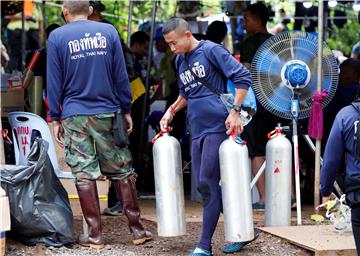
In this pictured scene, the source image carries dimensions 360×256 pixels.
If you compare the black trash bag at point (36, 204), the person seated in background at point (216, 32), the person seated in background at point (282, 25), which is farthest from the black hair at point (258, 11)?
the person seated in background at point (282, 25)

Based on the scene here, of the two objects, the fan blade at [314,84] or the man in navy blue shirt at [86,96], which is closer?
the man in navy blue shirt at [86,96]

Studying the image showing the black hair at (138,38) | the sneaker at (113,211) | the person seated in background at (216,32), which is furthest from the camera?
the black hair at (138,38)

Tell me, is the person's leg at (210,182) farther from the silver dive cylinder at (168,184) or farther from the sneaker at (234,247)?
the sneaker at (234,247)

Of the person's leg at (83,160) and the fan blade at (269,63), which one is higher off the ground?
the fan blade at (269,63)

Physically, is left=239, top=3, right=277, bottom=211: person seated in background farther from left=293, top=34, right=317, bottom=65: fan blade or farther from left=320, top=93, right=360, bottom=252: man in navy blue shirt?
left=320, top=93, right=360, bottom=252: man in navy blue shirt

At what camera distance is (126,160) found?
673 centimetres

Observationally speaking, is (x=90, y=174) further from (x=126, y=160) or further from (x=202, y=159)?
(x=202, y=159)

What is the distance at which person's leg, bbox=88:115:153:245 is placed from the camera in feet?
21.5

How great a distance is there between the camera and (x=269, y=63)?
7531 millimetres

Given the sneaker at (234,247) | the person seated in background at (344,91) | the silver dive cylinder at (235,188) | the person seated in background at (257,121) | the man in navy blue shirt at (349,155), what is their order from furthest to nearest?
1. the person seated in background at (344,91)
2. the person seated in background at (257,121)
3. the sneaker at (234,247)
4. the silver dive cylinder at (235,188)
5. the man in navy blue shirt at (349,155)

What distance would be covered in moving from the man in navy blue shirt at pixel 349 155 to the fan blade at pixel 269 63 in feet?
8.20

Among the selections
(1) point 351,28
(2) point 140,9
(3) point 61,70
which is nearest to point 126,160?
(3) point 61,70

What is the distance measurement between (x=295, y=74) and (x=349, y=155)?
256 cm

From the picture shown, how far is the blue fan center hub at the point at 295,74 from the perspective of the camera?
750 cm
